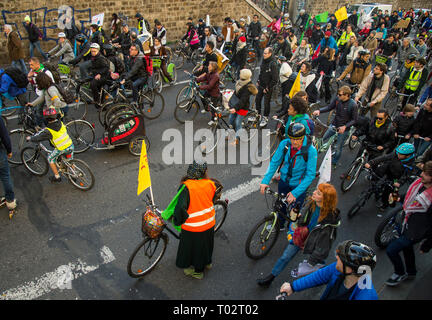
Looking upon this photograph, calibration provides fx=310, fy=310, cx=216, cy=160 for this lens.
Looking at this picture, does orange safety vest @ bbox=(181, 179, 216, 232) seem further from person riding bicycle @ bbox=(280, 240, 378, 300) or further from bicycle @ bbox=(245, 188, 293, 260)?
person riding bicycle @ bbox=(280, 240, 378, 300)

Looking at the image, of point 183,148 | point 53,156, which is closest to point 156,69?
point 183,148

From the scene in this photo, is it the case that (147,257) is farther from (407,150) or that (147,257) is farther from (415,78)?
(415,78)

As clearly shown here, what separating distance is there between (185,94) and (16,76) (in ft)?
14.0

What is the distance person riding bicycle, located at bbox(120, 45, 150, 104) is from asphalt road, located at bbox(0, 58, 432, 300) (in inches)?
97.6

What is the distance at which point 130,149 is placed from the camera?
23.5 feet

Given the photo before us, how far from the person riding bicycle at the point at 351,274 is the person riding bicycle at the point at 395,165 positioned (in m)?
3.03

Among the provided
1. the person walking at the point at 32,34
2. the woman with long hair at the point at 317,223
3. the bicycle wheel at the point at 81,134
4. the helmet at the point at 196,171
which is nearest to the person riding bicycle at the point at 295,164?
the woman with long hair at the point at 317,223

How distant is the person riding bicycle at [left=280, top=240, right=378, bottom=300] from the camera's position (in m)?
2.74

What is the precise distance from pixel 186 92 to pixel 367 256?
24.0 ft

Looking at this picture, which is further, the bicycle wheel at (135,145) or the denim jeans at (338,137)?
the bicycle wheel at (135,145)

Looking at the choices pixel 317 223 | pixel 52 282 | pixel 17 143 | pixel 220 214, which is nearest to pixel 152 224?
pixel 220 214

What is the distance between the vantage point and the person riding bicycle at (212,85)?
773 centimetres

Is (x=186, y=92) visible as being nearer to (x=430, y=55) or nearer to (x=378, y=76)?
(x=378, y=76)

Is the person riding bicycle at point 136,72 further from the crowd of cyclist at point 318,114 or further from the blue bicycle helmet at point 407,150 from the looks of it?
the blue bicycle helmet at point 407,150
